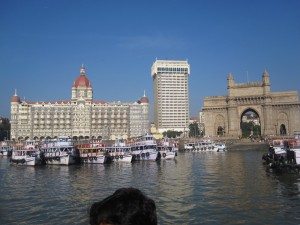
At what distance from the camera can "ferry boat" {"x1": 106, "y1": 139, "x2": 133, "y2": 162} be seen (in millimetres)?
50781

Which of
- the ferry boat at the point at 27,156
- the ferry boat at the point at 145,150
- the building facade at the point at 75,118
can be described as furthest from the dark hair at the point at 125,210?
the building facade at the point at 75,118

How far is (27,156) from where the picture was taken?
50.7 m

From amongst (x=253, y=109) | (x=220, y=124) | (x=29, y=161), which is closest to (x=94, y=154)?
(x=29, y=161)

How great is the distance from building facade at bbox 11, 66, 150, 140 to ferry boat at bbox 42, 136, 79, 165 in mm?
63518

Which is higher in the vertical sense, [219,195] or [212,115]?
[212,115]

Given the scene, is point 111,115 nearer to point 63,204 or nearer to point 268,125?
point 268,125

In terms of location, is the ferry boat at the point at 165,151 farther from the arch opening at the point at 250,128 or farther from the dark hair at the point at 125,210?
the dark hair at the point at 125,210

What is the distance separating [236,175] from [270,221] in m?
16.1

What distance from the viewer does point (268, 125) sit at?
89.7 metres

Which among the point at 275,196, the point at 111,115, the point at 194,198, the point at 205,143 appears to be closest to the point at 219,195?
the point at 194,198

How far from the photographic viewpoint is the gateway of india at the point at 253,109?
89.4 metres

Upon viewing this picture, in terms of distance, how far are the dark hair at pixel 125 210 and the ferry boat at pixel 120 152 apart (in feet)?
158

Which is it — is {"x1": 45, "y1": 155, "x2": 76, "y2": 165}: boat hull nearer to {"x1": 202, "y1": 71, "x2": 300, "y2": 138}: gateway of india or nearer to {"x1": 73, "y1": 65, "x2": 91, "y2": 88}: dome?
{"x1": 202, "y1": 71, "x2": 300, "y2": 138}: gateway of india

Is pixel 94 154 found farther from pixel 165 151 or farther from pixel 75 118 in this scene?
pixel 75 118
